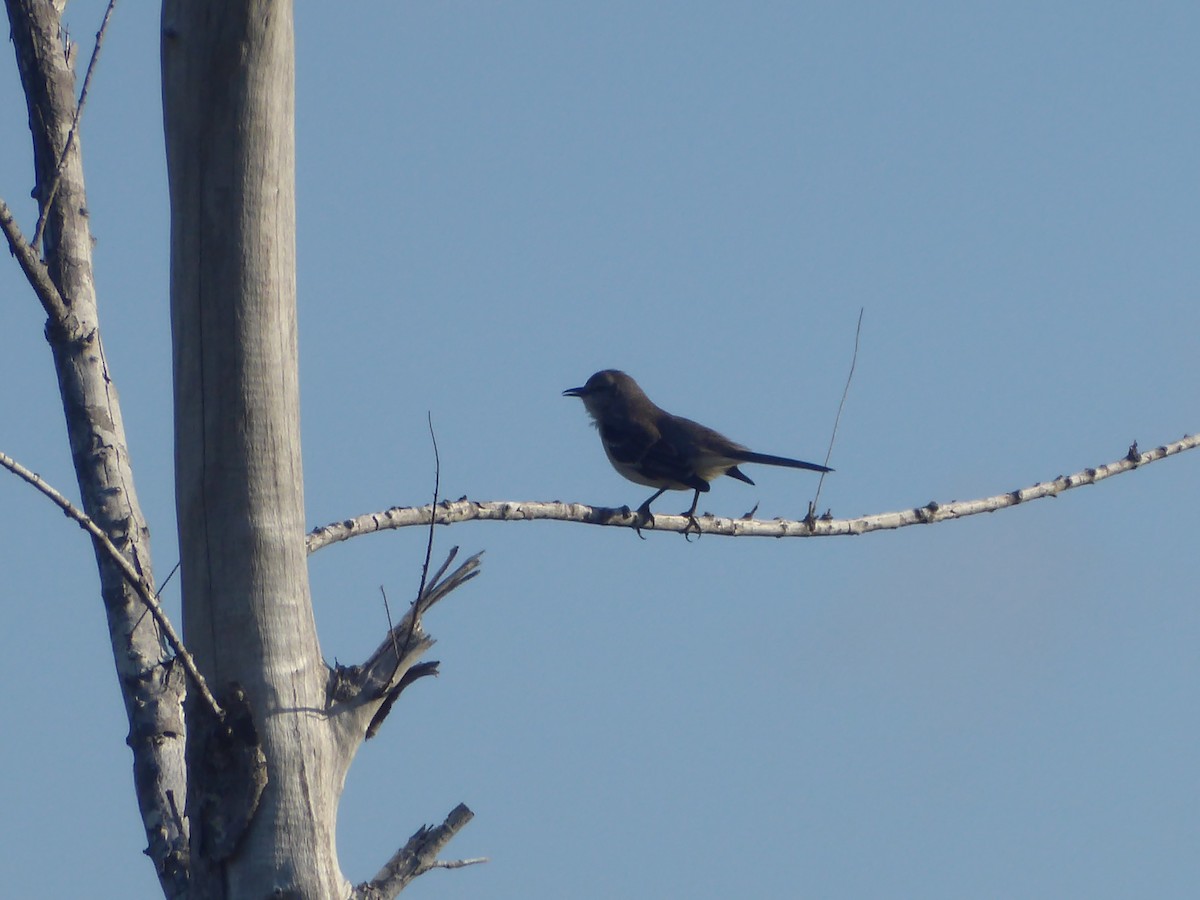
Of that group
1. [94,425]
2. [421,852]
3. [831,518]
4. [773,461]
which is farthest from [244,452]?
[773,461]

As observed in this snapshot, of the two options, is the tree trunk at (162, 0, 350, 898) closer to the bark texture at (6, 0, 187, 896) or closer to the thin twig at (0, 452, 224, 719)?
the thin twig at (0, 452, 224, 719)

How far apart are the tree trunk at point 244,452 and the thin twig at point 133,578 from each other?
0.43 feet

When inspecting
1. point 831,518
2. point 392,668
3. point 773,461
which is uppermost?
point 773,461

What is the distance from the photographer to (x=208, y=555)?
3377 mm

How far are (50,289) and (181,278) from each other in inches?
49.4

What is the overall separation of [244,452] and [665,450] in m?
7.35

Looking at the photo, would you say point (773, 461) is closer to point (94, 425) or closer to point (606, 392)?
point (606, 392)

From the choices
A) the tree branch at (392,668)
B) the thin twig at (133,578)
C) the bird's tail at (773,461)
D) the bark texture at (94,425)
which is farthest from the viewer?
the bird's tail at (773,461)

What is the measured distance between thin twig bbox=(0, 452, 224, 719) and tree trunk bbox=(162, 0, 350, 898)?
0.43 ft

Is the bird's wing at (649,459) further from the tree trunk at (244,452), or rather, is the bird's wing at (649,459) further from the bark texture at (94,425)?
the tree trunk at (244,452)

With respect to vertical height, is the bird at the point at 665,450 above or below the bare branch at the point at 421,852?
above

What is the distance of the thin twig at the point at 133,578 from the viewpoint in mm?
3121

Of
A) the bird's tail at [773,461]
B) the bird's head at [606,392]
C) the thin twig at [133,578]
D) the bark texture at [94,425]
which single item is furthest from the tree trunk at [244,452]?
the bird's head at [606,392]

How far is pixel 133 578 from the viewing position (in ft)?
10.5
